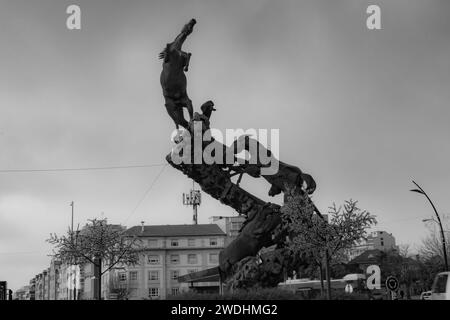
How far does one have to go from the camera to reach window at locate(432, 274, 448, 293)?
19312 millimetres

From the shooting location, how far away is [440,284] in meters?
19.5

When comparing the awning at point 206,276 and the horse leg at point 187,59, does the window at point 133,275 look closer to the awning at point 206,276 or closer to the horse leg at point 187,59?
the awning at point 206,276

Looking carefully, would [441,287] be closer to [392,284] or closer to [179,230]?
[392,284]

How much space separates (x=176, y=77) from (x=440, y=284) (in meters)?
14.4

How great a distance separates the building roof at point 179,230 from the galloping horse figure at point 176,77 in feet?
289

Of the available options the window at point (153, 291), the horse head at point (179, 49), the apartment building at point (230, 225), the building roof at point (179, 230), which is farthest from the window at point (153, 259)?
the horse head at point (179, 49)

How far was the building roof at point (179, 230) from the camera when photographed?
381 ft

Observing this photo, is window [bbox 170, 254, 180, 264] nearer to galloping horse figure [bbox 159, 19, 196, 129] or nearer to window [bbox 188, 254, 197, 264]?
window [bbox 188, 254, 197, 264]

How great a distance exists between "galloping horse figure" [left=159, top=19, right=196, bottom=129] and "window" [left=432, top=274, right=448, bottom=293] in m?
13.6

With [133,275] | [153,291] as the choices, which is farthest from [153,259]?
[153,291]
